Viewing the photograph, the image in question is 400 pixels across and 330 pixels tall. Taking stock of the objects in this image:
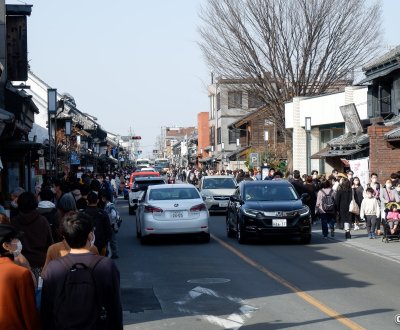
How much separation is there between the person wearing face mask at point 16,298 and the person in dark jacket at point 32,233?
3.55 metres

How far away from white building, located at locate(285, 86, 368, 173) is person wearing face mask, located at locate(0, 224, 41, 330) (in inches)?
1352

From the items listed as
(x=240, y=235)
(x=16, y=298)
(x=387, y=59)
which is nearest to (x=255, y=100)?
(x=387, y=59)

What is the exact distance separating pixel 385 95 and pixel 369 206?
13811 mm

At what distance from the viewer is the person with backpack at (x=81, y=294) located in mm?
5633

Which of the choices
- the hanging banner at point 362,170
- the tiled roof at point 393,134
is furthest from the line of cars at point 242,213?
the hanging banner at point 362,170

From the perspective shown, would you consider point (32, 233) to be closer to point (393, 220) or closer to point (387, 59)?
point (393, 220)

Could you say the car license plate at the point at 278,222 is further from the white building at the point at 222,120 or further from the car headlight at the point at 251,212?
the white building at the point at 222,120

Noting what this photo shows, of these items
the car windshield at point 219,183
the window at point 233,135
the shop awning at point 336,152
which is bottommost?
the car windshield at point 219,183

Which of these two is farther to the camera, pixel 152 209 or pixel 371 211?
pixel 371 211

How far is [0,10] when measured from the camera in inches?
1101

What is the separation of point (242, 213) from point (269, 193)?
1378 mm

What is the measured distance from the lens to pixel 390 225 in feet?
70.9

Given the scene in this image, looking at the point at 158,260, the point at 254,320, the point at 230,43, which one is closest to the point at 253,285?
the point at 254,320

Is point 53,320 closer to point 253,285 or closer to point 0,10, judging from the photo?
point 253,285
